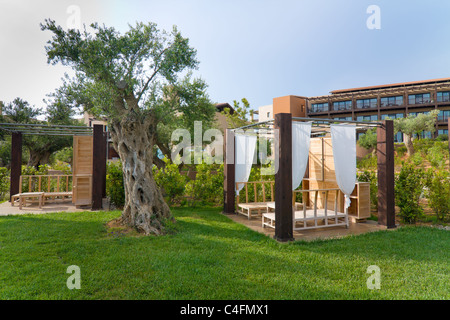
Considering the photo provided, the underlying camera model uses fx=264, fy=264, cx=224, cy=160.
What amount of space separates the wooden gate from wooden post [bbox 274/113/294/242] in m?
6.88

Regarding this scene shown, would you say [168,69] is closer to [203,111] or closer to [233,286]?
[203,111]

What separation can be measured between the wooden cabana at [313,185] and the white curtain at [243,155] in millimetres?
Answer: 163

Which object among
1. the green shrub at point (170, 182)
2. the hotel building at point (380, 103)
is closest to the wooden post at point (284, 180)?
the green shrub at point (170, 182)

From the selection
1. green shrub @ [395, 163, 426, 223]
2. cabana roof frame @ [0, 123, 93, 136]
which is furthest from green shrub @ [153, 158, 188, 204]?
green shrub @ [395, 163, 426, 223]

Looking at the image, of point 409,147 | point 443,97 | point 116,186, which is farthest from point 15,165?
point 443,97

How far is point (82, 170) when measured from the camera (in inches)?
380

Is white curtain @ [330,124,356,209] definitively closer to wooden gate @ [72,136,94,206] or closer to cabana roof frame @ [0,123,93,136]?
wooden gate @ [72,136,94,206]

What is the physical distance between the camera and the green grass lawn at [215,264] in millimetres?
3225

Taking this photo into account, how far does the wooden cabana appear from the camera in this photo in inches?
209

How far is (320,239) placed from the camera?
545 cm

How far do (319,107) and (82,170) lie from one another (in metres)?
39.1

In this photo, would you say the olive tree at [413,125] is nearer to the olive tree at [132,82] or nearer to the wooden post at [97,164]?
the olive tree at [132,82]

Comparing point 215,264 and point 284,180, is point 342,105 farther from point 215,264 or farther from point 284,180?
point 215,264
